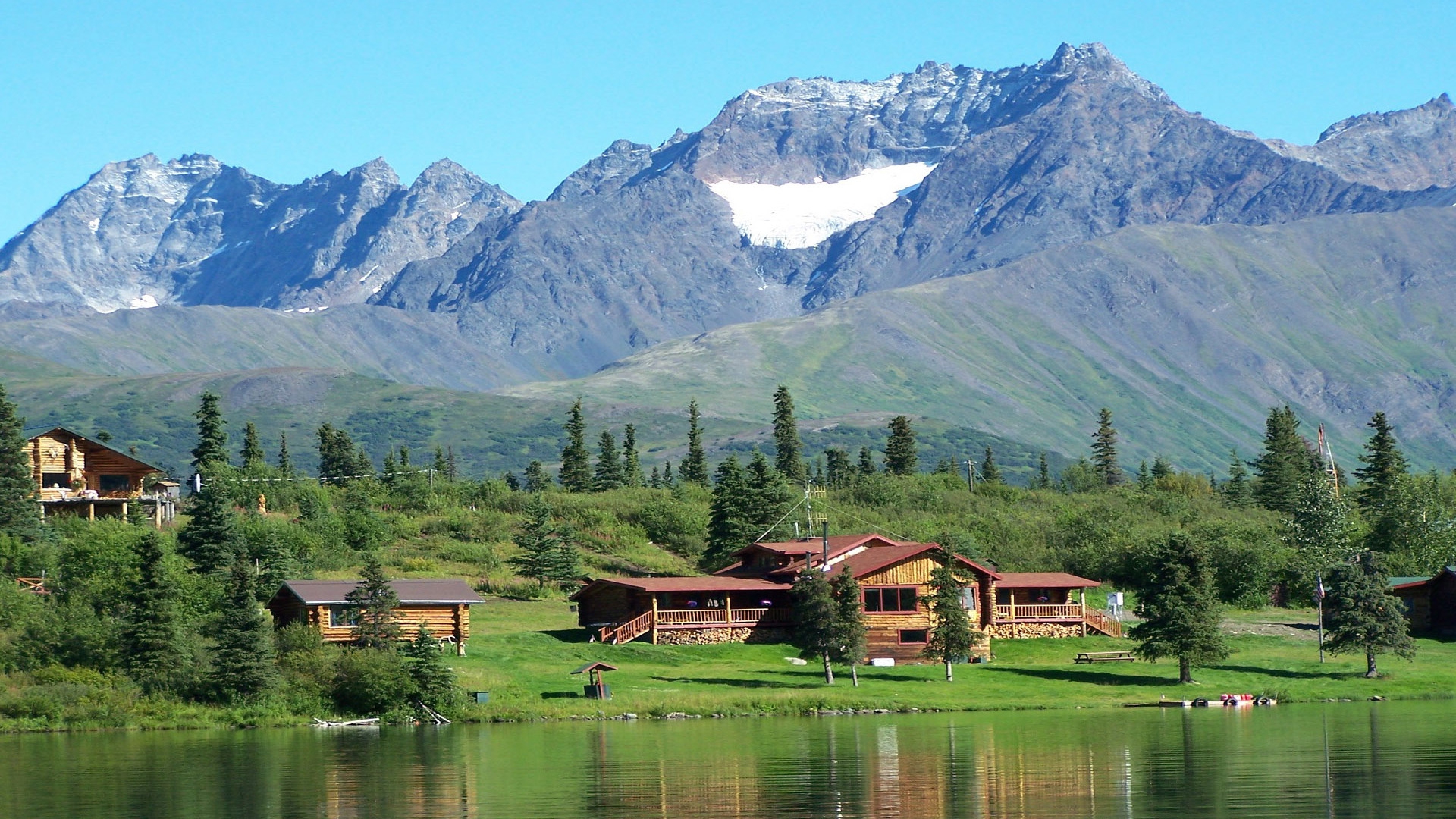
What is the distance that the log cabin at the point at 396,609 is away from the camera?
8850cm

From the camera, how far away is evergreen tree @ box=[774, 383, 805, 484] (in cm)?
18288

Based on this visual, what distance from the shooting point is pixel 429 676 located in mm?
78750

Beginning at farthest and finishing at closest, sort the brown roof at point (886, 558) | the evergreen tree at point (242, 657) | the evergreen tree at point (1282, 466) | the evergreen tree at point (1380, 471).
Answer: the evergreen tree at point (1282, 466) < the evergreen tree at point (1380, 471) < the brown roof at point (886, 558) < the evergreen tree at point (242, 657)

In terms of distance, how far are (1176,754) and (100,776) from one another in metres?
33.6

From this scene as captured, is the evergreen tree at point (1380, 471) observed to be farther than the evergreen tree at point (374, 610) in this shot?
Yes

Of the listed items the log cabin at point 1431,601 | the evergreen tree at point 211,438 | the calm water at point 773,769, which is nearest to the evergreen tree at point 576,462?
the evergreen tree at point 211,438

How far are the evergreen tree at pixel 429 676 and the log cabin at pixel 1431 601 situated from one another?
56.5m

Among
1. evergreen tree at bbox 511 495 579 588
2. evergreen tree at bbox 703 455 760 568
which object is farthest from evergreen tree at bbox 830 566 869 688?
evergreen tree at bbox 703 455 760 568

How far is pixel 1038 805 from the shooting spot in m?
51.7

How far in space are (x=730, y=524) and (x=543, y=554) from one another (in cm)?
1374

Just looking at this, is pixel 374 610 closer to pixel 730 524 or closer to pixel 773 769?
pixel 773 769

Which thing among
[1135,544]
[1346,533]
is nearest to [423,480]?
[1135,544]

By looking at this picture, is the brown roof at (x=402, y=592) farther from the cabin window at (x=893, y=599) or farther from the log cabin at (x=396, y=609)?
the cabin window at (x=893, y=599)

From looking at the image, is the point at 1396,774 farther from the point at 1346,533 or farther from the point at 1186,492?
the point at 1186,492
